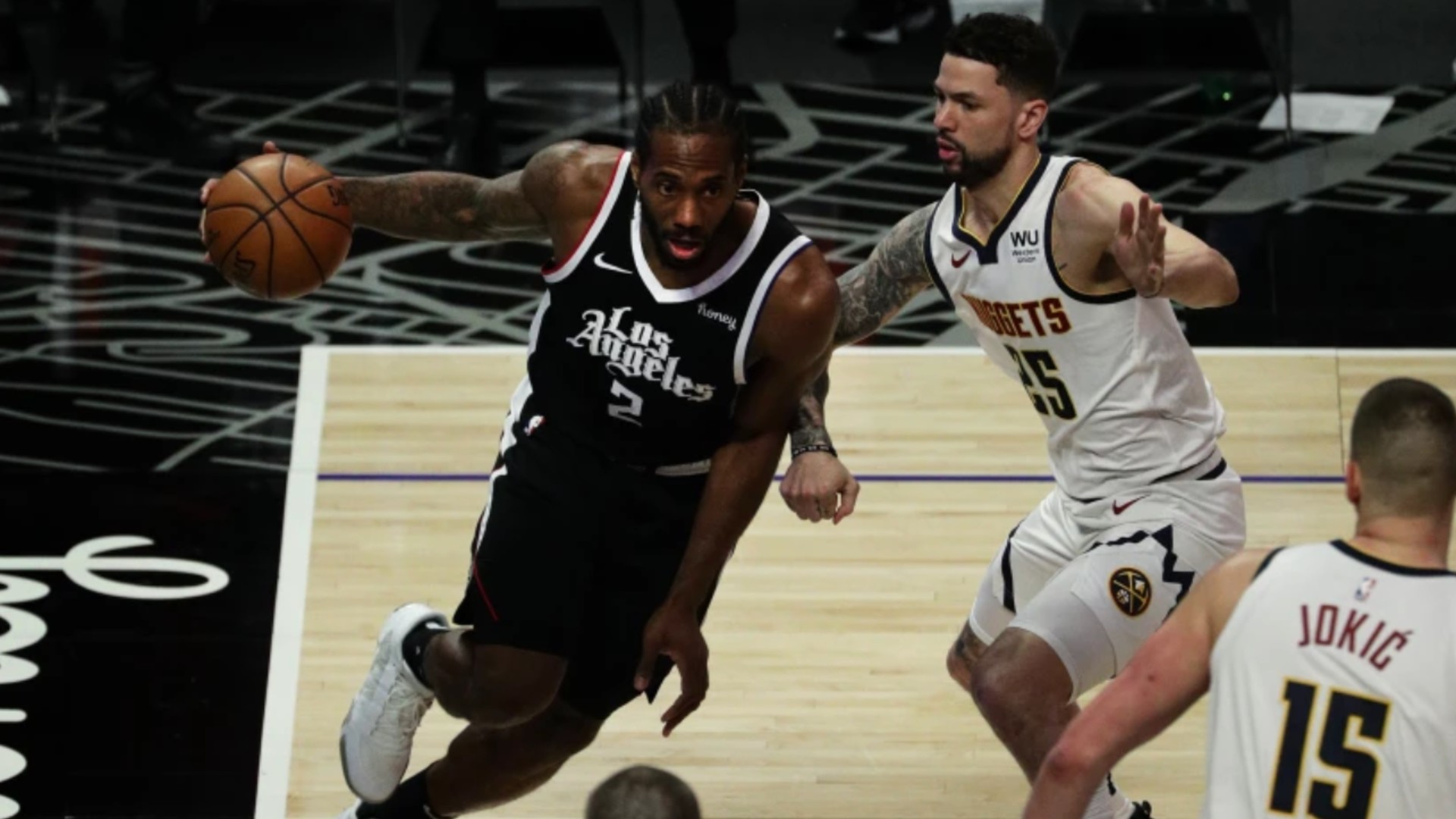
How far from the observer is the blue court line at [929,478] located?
8438 mm

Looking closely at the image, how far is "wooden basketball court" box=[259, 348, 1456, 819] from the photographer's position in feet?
21.9

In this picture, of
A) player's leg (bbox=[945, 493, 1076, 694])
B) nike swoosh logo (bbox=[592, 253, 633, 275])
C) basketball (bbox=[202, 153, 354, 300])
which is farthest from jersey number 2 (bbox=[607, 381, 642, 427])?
player's leg (bbox=[945, 493, 1076, 694])

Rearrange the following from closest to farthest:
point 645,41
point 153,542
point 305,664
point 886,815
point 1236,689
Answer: point 1236,689 → point 886,815 → point 305,664 → point 153,542 → point 645,41

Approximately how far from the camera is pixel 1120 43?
38.9 ft

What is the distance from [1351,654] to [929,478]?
4.57 metres

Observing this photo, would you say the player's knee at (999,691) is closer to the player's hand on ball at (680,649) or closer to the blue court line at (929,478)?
the player's hand on ball at (680,649)

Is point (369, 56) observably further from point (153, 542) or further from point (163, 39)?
point (153, 542)

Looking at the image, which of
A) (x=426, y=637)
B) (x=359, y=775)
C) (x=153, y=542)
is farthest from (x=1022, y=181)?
(x=153, y=542)

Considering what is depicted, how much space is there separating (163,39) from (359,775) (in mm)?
6826

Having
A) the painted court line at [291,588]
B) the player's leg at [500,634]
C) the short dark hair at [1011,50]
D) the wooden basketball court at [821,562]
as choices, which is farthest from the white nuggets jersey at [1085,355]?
the painted court line at [291,588]

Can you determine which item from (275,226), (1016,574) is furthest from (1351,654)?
(275,226)

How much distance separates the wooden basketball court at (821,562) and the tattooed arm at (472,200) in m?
1.67

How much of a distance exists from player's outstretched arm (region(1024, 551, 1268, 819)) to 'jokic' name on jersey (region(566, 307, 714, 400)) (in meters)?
1.64

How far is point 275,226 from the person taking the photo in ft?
18.9
